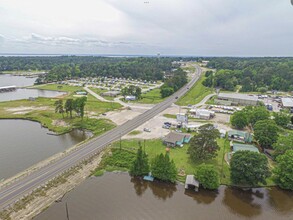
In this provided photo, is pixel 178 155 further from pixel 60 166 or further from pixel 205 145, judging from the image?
pixel 60 166

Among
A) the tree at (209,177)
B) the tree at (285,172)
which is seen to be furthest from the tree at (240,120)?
the tree at (209,177)

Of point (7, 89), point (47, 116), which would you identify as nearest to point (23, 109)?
point (47, 116)

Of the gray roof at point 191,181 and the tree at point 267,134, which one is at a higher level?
the tree at point 267,134

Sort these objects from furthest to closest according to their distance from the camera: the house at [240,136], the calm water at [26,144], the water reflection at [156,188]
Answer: the house at [240,136], the calm water at [26,144], the water reflection at [156,188]

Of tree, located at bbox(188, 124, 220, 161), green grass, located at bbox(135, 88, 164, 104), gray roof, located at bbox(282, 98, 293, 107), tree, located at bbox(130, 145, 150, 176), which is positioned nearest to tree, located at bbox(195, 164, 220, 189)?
tree, located at bbox(188, 124, 220, 161)

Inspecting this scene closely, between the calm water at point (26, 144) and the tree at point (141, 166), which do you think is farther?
the calm water at point (26, 144)

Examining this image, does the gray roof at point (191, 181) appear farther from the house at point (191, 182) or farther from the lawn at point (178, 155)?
the lawn at point (178, 155)

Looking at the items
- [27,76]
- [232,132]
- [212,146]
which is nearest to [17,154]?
[212,146]
